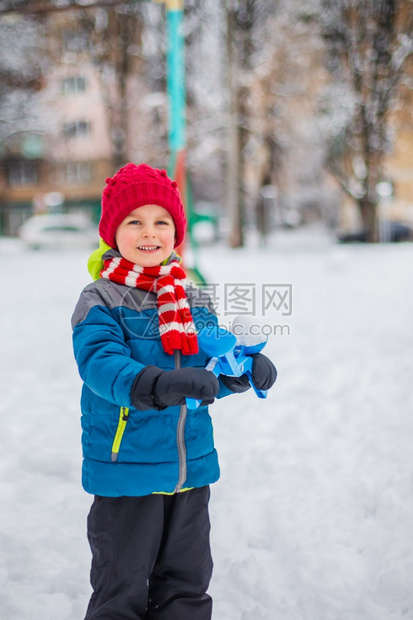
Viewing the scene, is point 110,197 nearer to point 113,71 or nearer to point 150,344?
point 150,344

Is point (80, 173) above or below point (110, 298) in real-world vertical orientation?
above

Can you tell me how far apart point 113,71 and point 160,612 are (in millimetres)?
22850

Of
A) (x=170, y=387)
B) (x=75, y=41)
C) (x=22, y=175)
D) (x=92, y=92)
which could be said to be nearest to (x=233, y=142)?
(x=75, y=41)

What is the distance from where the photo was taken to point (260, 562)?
2.48m

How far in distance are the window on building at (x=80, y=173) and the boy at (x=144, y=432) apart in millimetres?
35034

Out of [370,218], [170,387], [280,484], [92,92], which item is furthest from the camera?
[92,92]

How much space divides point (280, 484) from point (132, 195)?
1858mm

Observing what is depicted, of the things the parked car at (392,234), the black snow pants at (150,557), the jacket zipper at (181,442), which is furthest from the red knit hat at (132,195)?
the parked car at (392,234)

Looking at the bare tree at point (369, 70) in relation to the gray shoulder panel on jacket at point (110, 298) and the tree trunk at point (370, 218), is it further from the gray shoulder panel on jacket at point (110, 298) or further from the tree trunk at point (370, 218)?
the gray shoulder panel on jacket at point (110, 298)

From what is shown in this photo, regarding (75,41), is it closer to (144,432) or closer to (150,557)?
(144,432)

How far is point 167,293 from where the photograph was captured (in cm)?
187

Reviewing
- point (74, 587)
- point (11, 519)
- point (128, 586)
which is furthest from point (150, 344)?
point (11, 519)

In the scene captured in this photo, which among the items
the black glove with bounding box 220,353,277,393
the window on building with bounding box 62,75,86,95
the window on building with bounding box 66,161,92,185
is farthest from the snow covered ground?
the window on building with bounding box 66,161,92,185

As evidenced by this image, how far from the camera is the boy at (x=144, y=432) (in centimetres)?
179
